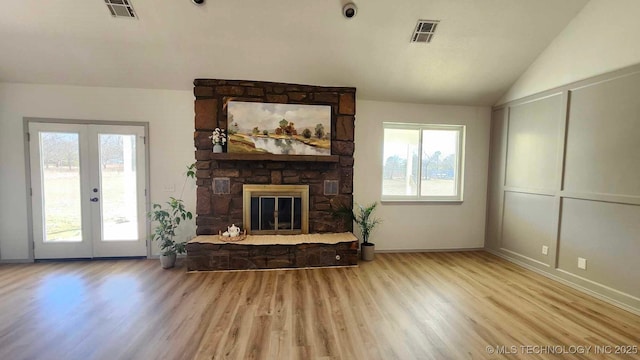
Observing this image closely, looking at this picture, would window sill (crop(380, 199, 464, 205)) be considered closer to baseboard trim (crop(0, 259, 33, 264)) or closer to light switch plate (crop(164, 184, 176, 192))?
light switch plate (crop(164, 184, 176, 192))

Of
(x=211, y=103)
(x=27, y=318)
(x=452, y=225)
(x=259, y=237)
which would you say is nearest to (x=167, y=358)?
(x=27, y=318)

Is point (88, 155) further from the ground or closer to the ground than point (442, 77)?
closer to the ground

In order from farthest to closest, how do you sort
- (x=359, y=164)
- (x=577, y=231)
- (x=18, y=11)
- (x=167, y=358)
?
(x=359, y=164) → (x=577, y=231) → (x=18, y=11) → (x=167, y=358)

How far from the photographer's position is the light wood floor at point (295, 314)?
2.15m

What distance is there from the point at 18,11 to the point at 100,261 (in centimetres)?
332

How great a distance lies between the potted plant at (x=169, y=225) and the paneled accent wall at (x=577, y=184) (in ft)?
16.8

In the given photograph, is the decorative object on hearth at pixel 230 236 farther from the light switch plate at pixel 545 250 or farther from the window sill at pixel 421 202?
the light switch plate at pixel 545 250

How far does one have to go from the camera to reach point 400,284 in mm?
3395

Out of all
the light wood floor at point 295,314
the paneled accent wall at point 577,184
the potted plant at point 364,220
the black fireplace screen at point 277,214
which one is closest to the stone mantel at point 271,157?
the black fireplace screen at point 277,214

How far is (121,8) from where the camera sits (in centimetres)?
305

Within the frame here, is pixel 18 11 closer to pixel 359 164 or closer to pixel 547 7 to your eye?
pixel 359 164

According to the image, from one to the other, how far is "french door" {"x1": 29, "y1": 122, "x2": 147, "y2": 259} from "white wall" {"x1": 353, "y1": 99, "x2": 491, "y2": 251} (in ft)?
11.7

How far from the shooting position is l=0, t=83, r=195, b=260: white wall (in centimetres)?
388

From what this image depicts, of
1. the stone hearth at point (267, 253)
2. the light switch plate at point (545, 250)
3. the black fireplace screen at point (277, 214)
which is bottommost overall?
the stone hearth at point (267, 253)
